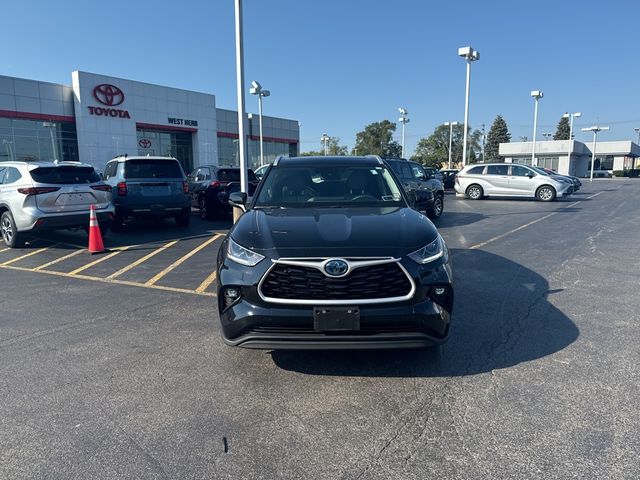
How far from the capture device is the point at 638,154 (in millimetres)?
84562

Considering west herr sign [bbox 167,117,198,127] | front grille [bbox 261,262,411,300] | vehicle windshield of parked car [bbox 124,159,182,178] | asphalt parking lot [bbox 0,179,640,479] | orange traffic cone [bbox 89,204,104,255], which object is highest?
west herr sign [bbox 167,117,198,127]

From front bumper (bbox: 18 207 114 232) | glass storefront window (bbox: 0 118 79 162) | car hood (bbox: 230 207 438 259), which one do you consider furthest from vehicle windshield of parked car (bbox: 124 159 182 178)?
glass storefront window (bbox: 0 118 79 162)

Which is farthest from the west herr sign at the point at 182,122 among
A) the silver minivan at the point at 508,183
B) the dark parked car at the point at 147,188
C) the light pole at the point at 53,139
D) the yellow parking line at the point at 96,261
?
the yellow parking line at the point at 96,261

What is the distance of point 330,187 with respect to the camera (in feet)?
16.4

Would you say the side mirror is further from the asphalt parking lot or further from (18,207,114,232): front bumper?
(18,207,114,232): front bumper

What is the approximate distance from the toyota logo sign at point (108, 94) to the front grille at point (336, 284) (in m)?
32.1

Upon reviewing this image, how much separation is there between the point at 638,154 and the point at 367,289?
101m

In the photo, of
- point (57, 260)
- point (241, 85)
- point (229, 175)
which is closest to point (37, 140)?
point (229, 175)

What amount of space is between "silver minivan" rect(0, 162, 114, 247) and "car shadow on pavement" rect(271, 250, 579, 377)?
23.4 ft

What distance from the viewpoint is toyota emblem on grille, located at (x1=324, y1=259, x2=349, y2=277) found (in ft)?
10.5

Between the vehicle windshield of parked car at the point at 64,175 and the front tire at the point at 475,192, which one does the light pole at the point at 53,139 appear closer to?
the vehicle windshield of parked car at the point at 64,175

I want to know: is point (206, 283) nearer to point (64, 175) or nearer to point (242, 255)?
point (242, 255)

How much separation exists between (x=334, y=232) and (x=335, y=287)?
56 cm

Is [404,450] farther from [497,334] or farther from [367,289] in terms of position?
[497,334]
